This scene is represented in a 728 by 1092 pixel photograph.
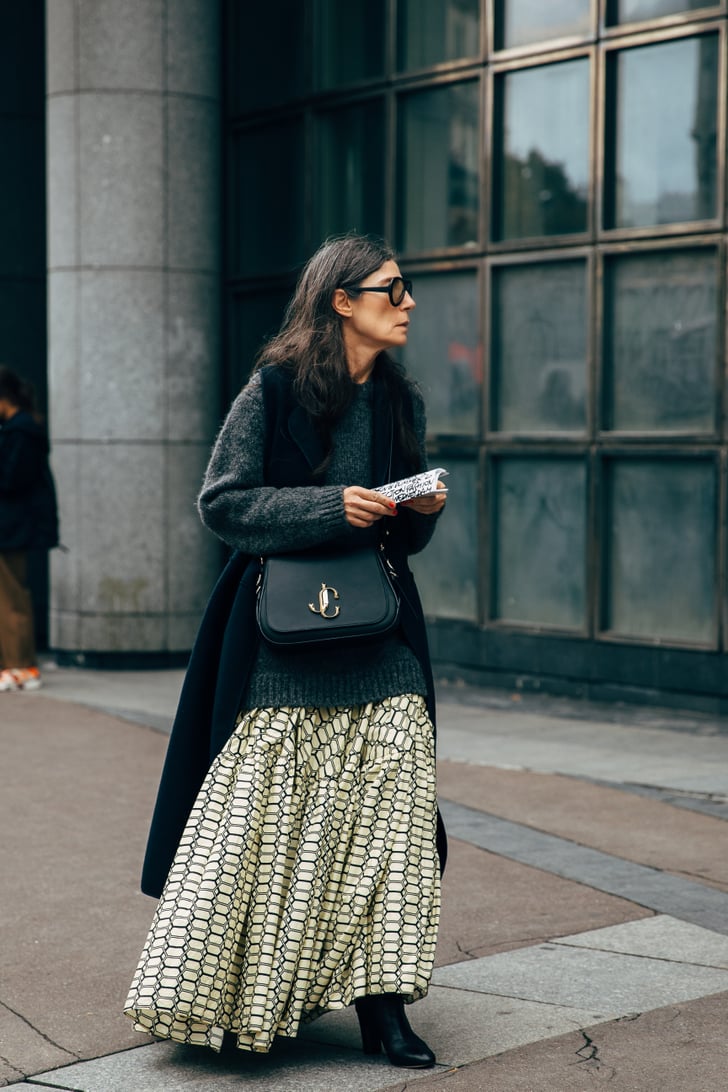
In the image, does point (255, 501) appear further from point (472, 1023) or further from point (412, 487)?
point (472, 1023)

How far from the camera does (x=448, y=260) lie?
10141 millimetres

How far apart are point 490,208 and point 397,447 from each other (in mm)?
6202

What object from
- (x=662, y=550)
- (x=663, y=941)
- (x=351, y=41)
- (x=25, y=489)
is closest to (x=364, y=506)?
(x=663, y=941)

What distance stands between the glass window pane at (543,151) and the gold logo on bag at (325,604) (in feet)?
20.2

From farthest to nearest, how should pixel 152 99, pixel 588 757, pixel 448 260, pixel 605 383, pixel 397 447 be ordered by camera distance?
pixel 152 99, pixel 448 260, pixel 605 383, pixel 588 757, pixel 397 447

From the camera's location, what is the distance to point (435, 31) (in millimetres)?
10219

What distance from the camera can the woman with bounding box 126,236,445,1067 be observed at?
3.67 meters

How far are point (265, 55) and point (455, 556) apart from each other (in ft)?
12.8

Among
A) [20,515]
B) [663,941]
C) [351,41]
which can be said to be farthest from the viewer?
[351,41]

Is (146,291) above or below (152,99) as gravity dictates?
below

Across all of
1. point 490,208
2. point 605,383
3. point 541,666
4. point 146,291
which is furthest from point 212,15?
point 541,666

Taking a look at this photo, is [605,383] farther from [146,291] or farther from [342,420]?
[342,420]

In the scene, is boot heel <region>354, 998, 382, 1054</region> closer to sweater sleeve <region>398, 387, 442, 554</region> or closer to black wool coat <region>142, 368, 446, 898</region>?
black wool coat <region>142, 368, 446, 898</region>

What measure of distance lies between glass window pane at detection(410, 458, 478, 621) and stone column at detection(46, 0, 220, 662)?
66.3 inches
